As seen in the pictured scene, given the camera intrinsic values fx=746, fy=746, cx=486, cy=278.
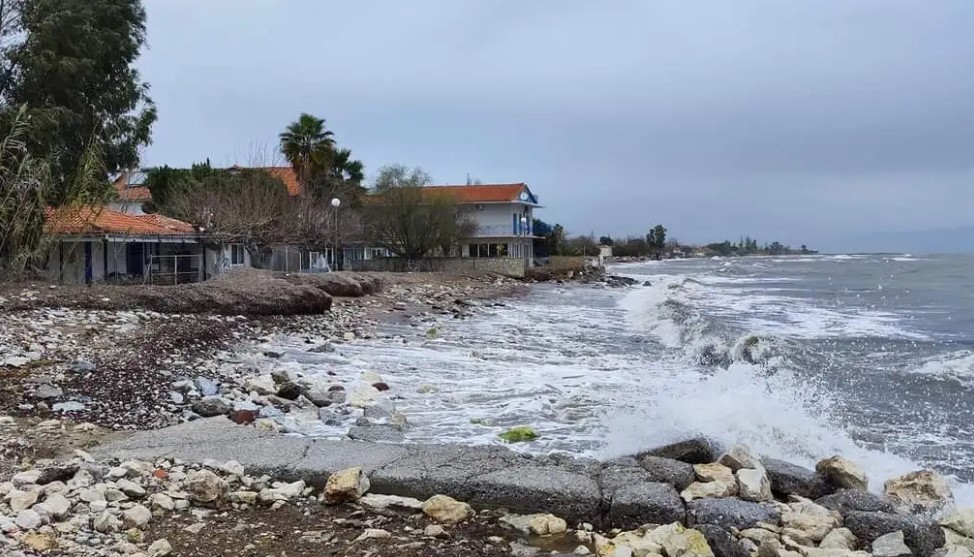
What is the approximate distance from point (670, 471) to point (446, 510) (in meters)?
1.94

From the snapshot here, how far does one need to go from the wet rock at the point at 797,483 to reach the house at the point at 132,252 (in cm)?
1938

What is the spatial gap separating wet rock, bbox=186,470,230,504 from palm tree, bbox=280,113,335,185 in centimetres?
3796

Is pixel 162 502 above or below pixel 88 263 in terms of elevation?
below

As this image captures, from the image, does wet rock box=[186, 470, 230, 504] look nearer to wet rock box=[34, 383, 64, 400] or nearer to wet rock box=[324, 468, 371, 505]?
wet rock box=[324, 468, 371, 505]

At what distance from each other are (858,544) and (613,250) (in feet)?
446

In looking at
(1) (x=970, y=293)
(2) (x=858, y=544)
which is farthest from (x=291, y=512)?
(1) (x=970, y=293)

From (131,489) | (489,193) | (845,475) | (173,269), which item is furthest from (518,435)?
(489,193)

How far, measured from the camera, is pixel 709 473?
5973 mm

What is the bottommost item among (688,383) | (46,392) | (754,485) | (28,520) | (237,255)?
(688,383)

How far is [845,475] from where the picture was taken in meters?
6.36

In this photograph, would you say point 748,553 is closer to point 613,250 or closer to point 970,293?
point 970,293

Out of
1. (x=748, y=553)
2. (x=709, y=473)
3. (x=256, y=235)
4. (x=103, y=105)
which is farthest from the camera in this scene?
(x=256, y=235)

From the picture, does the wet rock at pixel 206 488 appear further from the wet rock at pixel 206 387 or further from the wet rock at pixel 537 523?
the wet rock at pixel 206 387

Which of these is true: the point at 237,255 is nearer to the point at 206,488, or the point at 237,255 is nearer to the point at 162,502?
the point at 206,488
